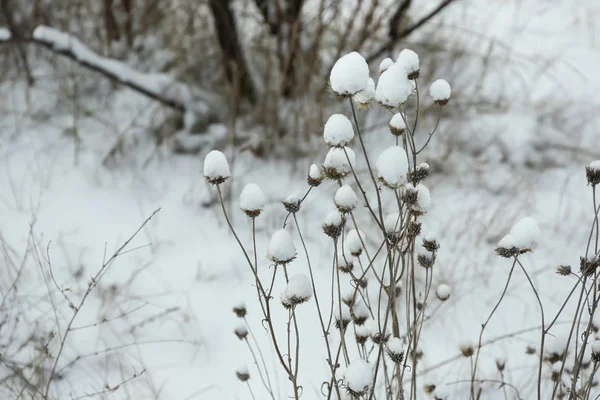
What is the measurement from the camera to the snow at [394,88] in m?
0.77

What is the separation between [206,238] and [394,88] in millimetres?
1603

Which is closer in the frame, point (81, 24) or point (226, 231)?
point (226, 231)

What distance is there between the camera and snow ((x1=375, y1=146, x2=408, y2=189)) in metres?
0.81

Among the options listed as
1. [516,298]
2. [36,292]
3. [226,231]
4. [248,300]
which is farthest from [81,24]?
[516,298]

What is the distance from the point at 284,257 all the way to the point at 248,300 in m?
1.12

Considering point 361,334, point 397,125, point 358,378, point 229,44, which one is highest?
point 229,44

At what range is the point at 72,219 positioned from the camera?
7.41 feet

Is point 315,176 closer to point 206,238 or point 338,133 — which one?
point 338,133

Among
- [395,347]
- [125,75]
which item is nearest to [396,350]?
[395,347]

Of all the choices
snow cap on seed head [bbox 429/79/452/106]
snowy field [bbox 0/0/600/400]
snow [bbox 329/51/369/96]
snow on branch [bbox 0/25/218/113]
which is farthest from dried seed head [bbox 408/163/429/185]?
snow on branch [bbox 0/25/218/113]

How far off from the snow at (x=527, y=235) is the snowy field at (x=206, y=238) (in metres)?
0.39

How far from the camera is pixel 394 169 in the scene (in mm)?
812

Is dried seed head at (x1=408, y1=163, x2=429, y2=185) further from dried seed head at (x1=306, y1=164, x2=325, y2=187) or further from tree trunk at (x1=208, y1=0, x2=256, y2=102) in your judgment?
tree trunk at (x1=208, y1=0, x2=256, y2=102)

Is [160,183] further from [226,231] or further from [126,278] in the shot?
[126,278]
